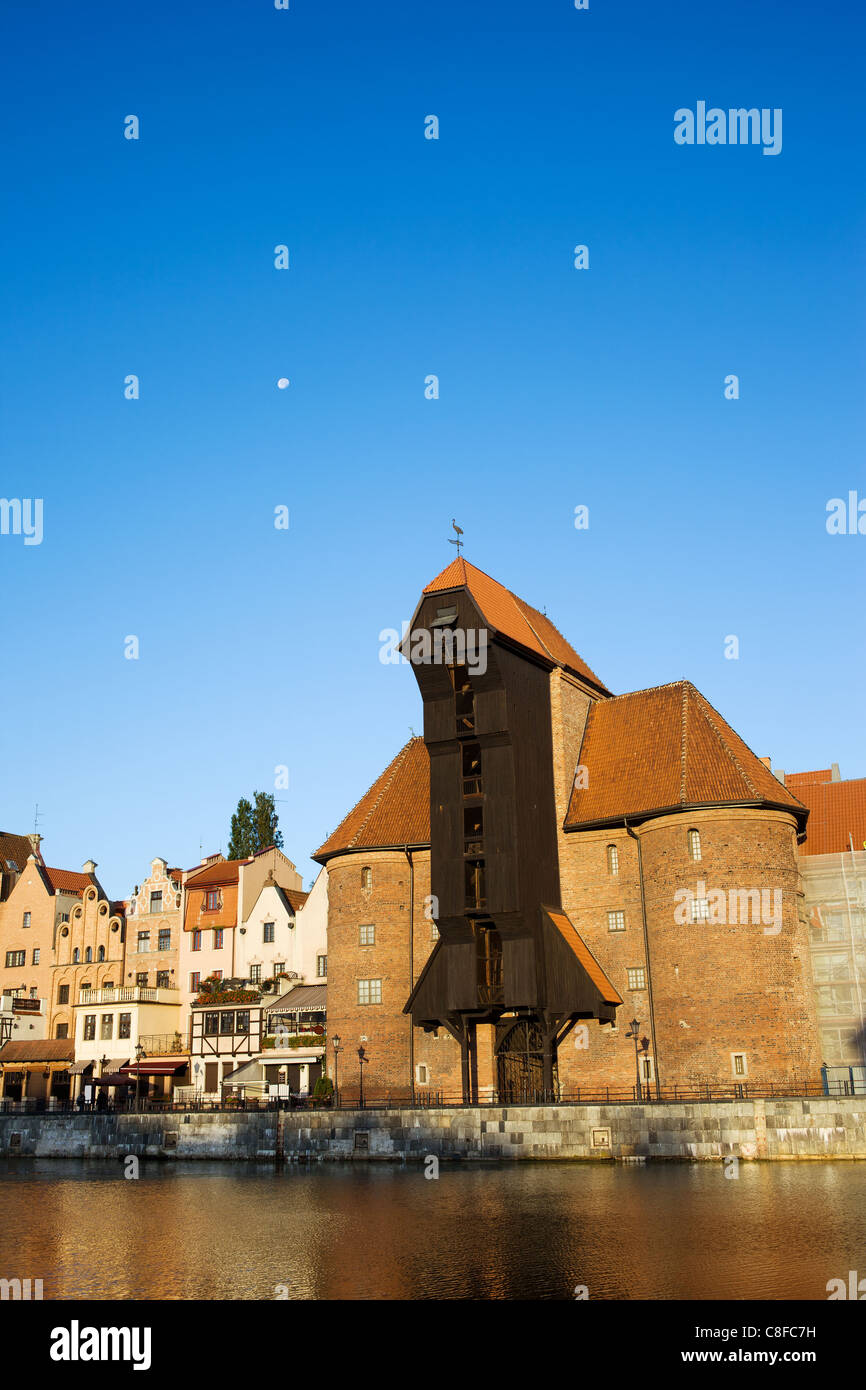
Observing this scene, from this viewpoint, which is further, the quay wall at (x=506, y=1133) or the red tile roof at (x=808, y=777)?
the red tile roof at (x=808, y=777)

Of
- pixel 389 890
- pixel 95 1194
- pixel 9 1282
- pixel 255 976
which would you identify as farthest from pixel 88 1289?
pixel 255 976

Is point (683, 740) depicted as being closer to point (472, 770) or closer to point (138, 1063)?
point (472, 770)

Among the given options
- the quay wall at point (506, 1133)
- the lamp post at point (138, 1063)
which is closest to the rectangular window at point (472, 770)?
the quay wall at point (506, 1133)

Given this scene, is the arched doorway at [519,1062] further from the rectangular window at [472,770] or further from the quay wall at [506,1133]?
the rectangular window at [472,770]

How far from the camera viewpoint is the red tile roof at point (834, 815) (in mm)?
49688

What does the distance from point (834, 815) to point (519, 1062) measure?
16689mm

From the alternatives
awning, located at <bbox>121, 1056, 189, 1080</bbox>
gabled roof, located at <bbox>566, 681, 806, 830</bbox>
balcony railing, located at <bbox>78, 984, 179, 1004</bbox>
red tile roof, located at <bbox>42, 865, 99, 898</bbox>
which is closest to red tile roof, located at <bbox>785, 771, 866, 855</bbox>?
gabled roof, located at <bbox>566, 681, 806, 830</bbox>

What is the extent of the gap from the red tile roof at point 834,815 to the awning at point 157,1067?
102 ft

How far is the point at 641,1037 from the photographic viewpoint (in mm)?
43688

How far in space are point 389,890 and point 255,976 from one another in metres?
14.4

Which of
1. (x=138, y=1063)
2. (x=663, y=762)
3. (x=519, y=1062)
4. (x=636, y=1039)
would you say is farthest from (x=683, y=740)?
(x=138, y=1063)

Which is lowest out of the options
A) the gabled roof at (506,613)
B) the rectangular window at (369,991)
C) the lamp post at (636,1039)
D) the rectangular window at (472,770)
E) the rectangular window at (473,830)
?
the lamp post at (636,1039)

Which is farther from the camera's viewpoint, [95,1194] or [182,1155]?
[182,1155]
